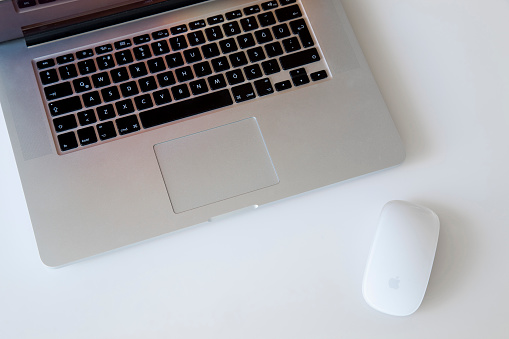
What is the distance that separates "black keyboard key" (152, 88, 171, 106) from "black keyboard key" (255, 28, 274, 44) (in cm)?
14

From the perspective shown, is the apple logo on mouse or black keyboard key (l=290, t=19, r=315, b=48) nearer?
the apple logo on mouse

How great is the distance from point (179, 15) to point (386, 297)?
45 cm

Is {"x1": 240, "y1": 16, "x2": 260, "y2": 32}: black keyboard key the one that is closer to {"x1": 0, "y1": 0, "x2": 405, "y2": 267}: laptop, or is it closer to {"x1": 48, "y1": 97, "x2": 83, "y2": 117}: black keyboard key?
{"x1": 0, "y1": 0, "x2": 405, "y2": 267}: laptop

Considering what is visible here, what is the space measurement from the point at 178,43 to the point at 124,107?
0.11 m

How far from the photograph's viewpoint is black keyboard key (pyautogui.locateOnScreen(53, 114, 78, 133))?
0.71m

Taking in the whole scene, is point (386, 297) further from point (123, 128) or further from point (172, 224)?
point (123, 128)

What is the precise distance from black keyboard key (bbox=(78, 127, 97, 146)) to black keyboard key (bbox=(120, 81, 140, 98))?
63 millimetres

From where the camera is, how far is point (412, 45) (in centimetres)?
81

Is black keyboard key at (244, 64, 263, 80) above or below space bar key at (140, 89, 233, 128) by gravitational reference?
above

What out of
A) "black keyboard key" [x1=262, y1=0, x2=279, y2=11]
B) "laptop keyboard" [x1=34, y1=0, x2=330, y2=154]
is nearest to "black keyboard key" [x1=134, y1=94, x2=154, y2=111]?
"laptop keyboard" [x1=34, y1=0, x2=330, y2=154]

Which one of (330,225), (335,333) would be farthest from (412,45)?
(335,333)

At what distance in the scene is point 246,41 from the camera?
0.75m

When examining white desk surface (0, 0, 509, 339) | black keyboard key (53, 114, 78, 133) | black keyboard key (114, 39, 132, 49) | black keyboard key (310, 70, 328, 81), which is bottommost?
white desk surface (0, 0, 509, 339)

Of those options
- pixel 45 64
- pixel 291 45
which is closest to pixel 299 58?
pixel 291 45
